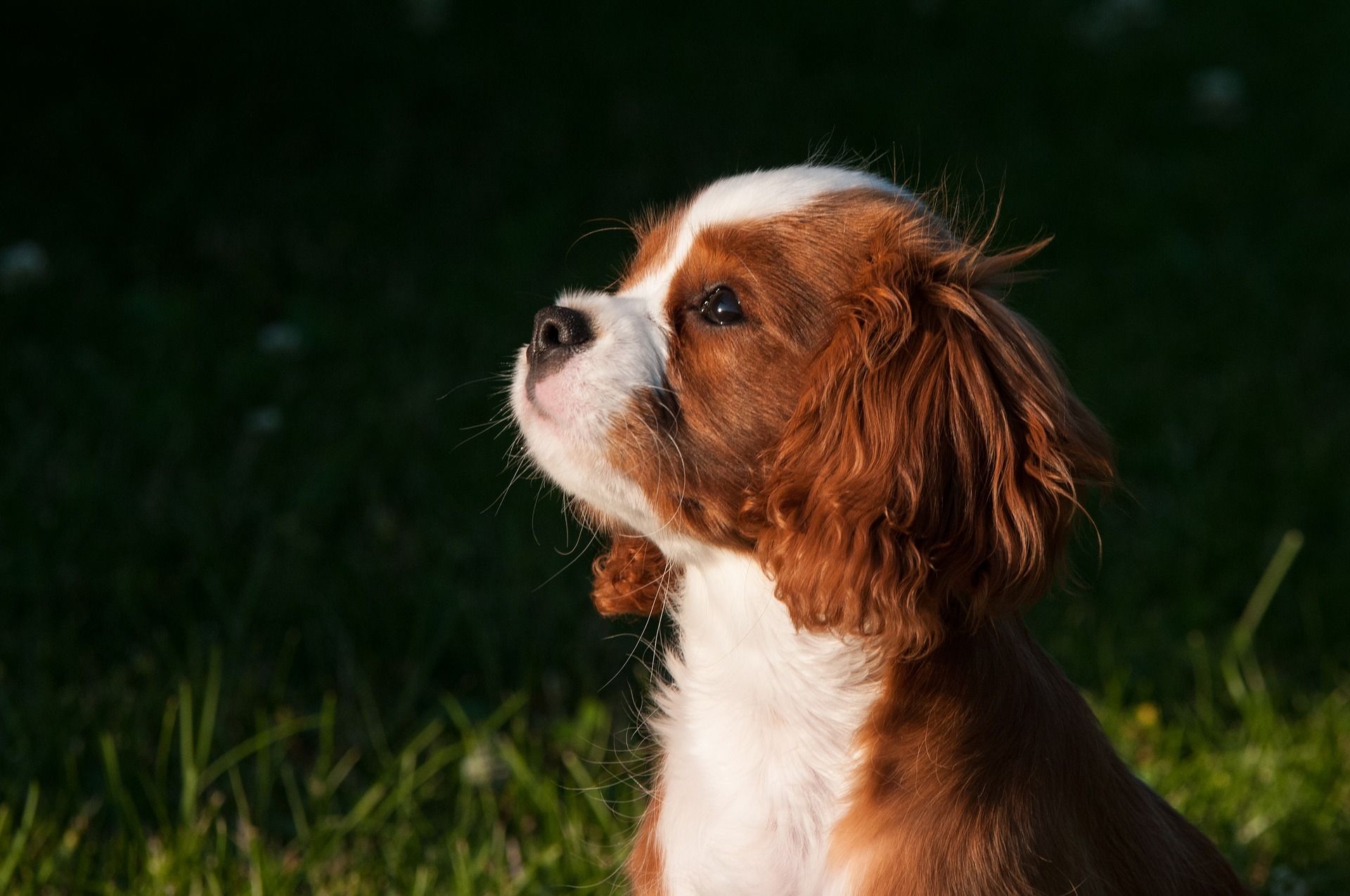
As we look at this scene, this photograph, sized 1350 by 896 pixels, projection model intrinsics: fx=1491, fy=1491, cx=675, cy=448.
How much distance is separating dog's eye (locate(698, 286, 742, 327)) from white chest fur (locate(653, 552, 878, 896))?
40 cm

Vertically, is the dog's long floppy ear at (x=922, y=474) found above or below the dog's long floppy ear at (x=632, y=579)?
above

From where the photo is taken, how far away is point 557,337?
8.23 feet

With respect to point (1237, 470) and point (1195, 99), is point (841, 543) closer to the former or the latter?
point (1237, 470)

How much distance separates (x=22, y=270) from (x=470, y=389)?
171cm

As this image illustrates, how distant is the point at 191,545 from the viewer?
4250mm

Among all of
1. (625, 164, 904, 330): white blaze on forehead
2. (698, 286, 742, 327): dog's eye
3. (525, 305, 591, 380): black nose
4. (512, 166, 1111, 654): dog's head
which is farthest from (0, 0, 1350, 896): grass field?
(525, 305, 591, 380): black nose

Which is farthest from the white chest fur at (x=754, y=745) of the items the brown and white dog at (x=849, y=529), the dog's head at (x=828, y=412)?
the dog's head at (x=828, y=412)

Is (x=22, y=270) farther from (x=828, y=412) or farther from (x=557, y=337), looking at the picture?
(x=828, y=412)

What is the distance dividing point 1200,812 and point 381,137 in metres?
4.86

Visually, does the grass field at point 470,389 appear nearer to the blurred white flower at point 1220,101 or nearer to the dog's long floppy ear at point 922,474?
the blurred white flower at point 1220,101

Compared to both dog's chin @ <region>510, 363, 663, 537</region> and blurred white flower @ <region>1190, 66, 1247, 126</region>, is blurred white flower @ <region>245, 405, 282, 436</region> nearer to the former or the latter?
dog's chin @ <region>510, 363, 663, 537</region>

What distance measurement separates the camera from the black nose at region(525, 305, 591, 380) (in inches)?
98.0

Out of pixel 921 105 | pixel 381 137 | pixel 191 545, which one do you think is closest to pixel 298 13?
pixel 381 137

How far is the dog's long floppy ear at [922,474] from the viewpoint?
7.59ft
